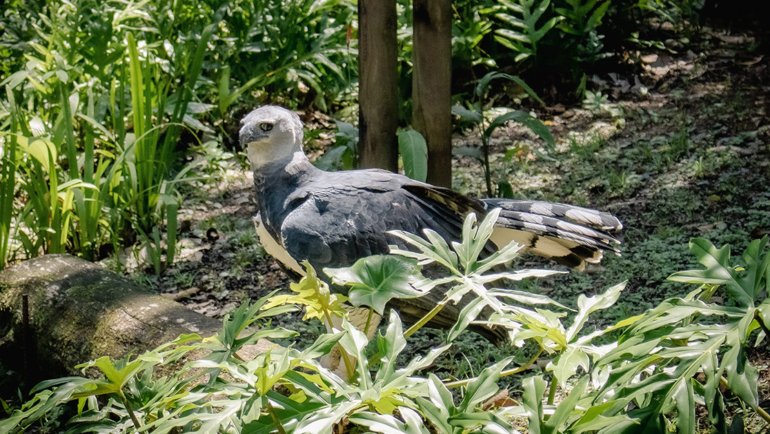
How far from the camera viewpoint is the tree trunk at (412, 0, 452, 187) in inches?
170

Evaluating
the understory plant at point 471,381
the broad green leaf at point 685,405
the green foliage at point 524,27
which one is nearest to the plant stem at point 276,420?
the understory plant at point 471,381

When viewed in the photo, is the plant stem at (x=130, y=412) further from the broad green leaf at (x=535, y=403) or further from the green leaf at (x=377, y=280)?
the broad green leaf at (x=535, y=403)

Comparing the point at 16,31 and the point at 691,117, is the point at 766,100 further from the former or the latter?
the point at 16,31

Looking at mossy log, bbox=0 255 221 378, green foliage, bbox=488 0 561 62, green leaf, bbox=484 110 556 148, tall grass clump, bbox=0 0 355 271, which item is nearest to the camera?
mossy log, bbox=0 255 221 378

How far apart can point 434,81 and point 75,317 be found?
188cm

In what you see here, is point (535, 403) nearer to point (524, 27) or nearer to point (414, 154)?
point (414, 154)

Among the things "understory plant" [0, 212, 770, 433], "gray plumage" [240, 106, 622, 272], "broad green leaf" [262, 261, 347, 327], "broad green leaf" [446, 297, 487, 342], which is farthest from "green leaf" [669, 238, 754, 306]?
"gray plumage" [240, 106, 622, 272]

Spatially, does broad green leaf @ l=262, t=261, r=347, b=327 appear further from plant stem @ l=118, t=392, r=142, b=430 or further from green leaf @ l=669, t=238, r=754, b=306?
green leaf @ l=669, t=238, r=754, b=306

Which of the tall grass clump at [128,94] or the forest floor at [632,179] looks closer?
the forest floor at [632,179]

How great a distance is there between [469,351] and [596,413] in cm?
213

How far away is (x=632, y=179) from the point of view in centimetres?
527

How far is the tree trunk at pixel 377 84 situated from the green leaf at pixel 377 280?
2.10 m

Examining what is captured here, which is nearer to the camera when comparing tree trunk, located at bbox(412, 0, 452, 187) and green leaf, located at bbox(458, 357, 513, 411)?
green leaf, located at bbox(458, 357, 513, 411)

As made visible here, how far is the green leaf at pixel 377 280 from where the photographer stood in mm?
2271
